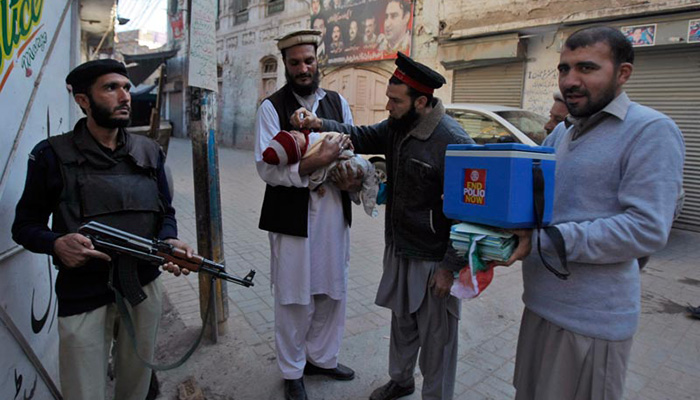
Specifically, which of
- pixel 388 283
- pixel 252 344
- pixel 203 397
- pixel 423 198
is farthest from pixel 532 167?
pixel 252 344

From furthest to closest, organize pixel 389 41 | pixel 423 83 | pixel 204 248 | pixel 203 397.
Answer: pixel 389 41
pixel 204 248
pixel 203 397
pixel 423 83

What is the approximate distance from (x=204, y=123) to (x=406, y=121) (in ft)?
5.02

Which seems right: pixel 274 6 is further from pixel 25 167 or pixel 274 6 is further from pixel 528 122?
pixel 25 167

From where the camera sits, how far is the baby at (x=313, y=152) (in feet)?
7.47

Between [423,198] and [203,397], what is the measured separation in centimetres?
179

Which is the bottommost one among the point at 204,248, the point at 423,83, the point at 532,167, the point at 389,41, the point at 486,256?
the point at 204,248

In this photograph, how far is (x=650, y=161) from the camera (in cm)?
142

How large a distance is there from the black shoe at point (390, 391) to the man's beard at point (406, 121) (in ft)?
5.00

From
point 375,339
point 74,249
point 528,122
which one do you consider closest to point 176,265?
point 74,249

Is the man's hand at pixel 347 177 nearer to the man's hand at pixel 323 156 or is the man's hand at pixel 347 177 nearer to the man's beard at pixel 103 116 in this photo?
the man's hand at pixel 323 156

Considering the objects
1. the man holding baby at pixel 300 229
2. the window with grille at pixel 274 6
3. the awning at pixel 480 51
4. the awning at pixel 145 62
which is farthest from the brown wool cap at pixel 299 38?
the awning at pixel 145 62

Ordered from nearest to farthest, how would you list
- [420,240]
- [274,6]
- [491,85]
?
1. [420,240]
2. [491,85]
3. [274,6]

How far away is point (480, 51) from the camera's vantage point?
9586 millimetres

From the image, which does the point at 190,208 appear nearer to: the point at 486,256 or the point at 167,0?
the point at 486,256
